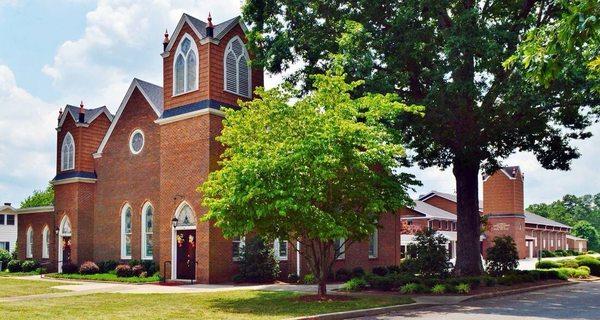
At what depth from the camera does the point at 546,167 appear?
2811 cm

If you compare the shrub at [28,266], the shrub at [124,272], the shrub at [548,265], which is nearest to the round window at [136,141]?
the shrub at [124,272]

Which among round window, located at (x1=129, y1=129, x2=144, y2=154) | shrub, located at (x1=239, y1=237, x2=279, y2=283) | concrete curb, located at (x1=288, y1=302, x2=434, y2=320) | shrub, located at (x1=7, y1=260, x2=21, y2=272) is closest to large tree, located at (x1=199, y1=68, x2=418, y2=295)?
concrete curb, located at (x1=288, y1=302, x2=434, y2=320)

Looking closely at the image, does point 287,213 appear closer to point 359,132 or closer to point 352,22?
point 359,132

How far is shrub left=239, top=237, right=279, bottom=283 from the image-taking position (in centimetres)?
2577

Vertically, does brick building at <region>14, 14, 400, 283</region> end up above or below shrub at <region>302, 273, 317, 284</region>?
above

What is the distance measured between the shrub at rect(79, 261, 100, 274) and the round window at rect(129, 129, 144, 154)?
6.52 meters

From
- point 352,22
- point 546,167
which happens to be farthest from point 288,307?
point 546,167

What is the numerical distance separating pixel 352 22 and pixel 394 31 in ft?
5.65

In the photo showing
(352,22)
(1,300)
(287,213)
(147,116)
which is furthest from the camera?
(147,116)

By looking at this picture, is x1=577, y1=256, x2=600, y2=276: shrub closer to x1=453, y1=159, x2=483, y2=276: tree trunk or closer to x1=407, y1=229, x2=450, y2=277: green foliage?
x1=453, y1=159, x2=483, y2=276: tree trunk

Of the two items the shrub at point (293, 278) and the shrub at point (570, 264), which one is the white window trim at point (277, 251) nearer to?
the shrub at point (293, 278)

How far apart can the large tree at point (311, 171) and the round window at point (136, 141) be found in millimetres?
14583

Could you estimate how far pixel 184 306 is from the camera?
56.2 feet

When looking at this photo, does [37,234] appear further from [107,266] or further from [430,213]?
[430,213]
